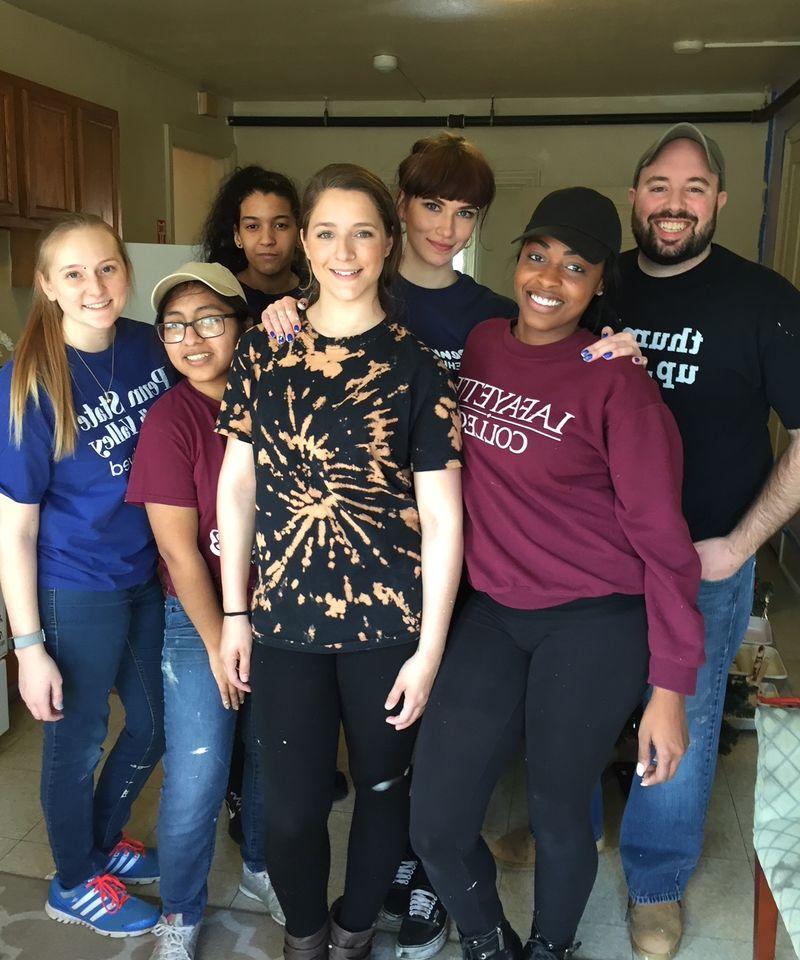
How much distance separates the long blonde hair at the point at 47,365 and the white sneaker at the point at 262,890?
1094 millimetres

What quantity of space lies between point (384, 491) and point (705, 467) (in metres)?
0.71

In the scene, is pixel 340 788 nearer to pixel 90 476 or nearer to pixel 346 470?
pixel 90 476

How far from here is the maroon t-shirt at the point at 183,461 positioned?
1.66 meters

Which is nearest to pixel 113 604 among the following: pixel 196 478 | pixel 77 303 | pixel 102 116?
pixel 196 478

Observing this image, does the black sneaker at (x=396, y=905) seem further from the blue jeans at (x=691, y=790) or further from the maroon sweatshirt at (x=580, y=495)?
the maroon sweatshirt at (x=580, y=495)

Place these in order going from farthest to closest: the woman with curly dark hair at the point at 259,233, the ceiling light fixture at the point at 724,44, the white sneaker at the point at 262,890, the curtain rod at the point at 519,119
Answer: the curtain rod at the point at 519,119, the ceiling light fixture at the point at 724,44, the woman with curly dark hair at the point at 259,233, the white sneaker at the point at 262,890

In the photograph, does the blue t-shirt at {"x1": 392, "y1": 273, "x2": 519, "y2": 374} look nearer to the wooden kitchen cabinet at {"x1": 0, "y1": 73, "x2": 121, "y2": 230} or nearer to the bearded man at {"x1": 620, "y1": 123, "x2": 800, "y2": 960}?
the bearded man at {"x1": 620, "y1": 123, "x2": 800, "y2": 960}

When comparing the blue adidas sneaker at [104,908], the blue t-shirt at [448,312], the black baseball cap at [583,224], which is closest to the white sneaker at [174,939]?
the blue adidas sneaker at [104,908]

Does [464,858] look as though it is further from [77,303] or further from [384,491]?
[77,303]

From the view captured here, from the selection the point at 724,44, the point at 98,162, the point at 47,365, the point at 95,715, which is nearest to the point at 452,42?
the point at 724,44

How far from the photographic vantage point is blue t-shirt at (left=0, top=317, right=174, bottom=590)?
5.47ft

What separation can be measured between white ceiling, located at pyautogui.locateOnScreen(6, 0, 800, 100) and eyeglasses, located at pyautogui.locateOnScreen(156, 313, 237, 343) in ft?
9.83

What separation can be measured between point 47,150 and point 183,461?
3060 mm

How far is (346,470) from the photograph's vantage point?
58.5 inches
